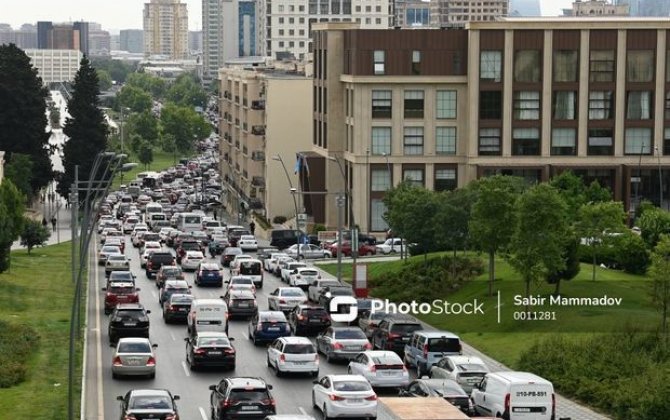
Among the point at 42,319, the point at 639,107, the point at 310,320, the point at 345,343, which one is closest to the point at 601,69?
the point at 639,107

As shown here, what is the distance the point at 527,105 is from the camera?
105062 mm

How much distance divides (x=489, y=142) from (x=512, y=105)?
326 centimetres

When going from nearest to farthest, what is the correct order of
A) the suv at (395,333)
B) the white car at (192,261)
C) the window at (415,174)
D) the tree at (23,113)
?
the suv at (395,333)
the white car at (192,261)
the window at (415,174)
the tree at (23,113)

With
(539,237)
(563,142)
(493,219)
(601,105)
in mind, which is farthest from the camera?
(563,142)

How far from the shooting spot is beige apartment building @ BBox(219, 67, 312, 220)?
5148 inches

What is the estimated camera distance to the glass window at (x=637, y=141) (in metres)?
105

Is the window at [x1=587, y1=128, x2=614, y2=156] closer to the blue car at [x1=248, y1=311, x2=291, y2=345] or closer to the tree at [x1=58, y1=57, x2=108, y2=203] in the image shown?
the tree at [x1=58, y1=57, x2=108, y2=203]

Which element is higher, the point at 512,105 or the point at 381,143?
the point at 512,105

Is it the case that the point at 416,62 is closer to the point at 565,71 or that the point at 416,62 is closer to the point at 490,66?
the point at 490,66

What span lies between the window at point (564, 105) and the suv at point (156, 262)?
3909 centimetres

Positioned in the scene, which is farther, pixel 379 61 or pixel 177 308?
pixel 379 61

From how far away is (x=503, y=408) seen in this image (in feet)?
110

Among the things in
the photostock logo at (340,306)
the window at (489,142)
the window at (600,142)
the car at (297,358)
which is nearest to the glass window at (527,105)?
the window at (489,142)

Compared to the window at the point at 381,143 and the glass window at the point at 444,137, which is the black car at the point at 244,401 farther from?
the glass window at the point at 444,137
